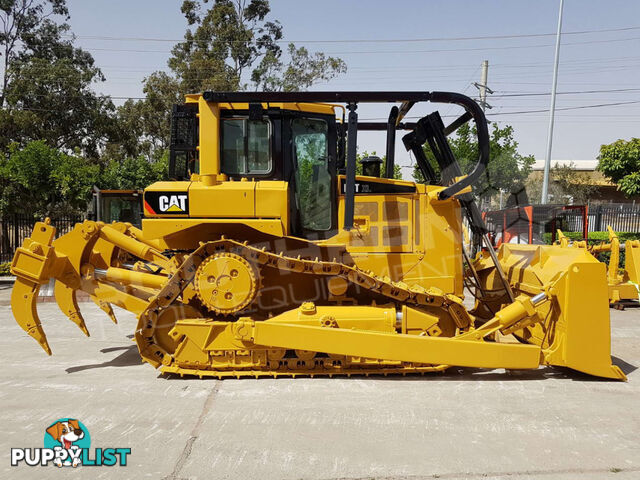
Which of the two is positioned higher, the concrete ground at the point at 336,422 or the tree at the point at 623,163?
the tree at the point at 623,163

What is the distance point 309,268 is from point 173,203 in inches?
57.4

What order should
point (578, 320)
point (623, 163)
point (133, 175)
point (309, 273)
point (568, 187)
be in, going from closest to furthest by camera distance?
1. point (578, 320)
2. point (309, 273)
3. point (623, 163)
4. point (133, 175)
5. point (568, 187)

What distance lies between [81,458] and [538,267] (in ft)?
15.8

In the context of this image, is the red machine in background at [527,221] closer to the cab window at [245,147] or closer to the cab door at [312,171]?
the cab door at [312,171]

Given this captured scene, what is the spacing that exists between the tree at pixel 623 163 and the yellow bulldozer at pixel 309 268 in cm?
1421

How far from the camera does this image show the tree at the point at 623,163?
55.1 ft

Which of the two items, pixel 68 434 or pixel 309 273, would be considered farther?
pixel 309 273

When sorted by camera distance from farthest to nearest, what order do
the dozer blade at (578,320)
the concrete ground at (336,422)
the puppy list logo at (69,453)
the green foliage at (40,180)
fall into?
the green foliage at (40,180) → the dozer blade at (578,320) → the puppy list logo at (69,453) → the concrete ground at (336,422)

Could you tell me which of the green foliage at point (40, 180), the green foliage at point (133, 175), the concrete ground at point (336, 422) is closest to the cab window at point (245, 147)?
the concrete ground at point (336, 422)

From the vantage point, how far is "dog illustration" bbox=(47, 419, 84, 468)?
335 cm

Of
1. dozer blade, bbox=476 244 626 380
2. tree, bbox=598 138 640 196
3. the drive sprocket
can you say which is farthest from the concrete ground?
tree, bbox=598 138 640 196

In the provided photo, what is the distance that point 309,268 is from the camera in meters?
4.63

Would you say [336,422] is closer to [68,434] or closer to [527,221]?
[68,434]

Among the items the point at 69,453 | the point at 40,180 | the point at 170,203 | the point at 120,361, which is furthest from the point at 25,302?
the point at 40,180
